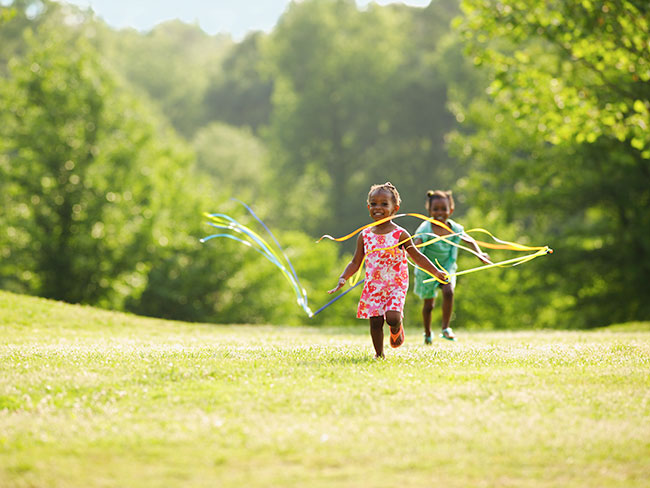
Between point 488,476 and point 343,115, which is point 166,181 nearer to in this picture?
point 343,115

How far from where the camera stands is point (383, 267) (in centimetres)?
1045

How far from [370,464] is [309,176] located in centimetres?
6457

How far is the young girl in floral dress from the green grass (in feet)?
1.92

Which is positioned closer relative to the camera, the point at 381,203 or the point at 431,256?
the point at 381,203

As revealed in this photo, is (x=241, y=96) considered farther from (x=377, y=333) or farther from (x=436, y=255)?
(x=377, y=333)

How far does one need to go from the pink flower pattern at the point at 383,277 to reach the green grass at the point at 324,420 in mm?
747

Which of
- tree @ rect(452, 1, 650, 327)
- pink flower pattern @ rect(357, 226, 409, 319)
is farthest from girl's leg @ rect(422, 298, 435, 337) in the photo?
tree @ rect(452, 1, 650, 327)

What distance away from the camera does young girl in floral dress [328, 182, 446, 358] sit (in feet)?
33.7

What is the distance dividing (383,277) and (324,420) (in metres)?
3.56

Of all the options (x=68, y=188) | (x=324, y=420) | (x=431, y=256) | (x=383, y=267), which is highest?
(x=68, y=188)

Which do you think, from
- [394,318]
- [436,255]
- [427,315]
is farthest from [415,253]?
[436,255]

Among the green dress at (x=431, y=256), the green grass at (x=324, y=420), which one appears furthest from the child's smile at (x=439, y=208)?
the green grass at (x=324, y=420)

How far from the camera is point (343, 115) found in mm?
68312

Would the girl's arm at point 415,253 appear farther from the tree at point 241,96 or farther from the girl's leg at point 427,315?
the tree at point 241,96
